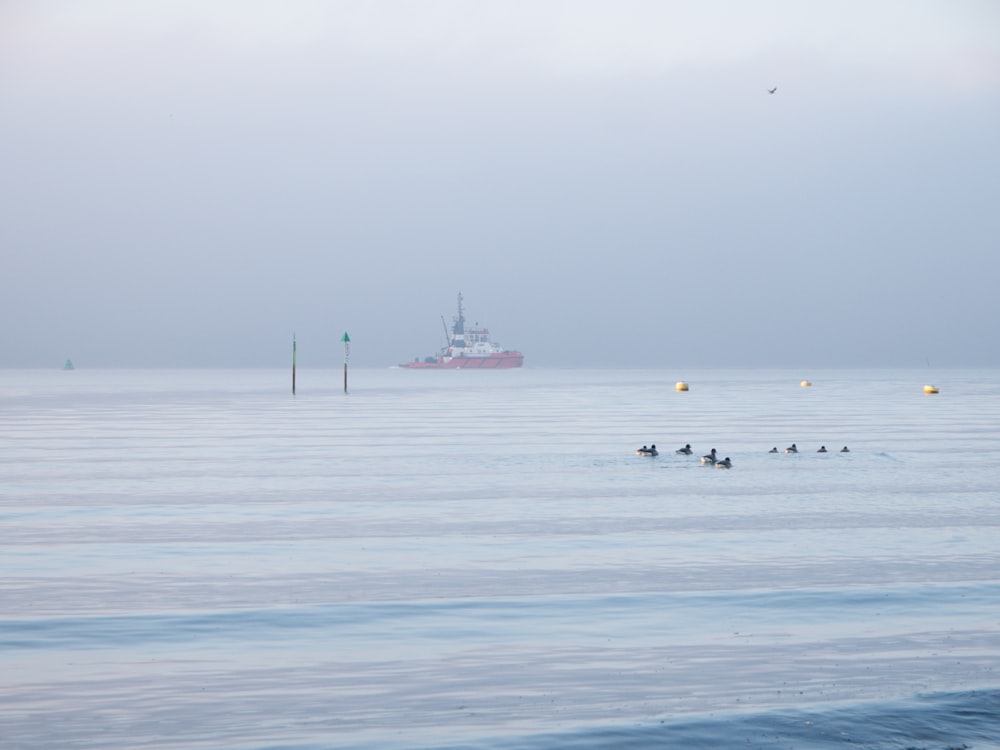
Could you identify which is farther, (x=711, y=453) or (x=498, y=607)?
(x=711, y=453)

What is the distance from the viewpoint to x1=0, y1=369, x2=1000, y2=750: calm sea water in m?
10.5

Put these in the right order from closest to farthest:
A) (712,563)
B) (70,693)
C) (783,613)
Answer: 1. (70,693)
2. (783,613)
3. (712,563)

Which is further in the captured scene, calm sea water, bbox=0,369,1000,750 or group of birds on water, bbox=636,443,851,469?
group of birds on water, bbox=636,443,851,469

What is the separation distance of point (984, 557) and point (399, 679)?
10.8 m

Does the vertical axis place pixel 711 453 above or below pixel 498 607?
above

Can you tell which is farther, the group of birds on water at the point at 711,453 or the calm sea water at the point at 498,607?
the group of birds on water at the point at 711,453

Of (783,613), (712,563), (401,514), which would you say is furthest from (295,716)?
(401,514)

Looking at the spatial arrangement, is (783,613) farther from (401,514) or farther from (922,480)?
(922,480)

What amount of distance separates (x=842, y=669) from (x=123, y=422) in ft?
174

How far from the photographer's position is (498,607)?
15.2 m

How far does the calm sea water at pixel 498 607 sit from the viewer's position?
1048 centimetres

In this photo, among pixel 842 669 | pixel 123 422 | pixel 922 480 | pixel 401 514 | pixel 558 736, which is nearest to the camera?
pixel 558 736

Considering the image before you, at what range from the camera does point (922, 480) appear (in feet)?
103

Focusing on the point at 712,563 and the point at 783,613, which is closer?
the point at 783,613
